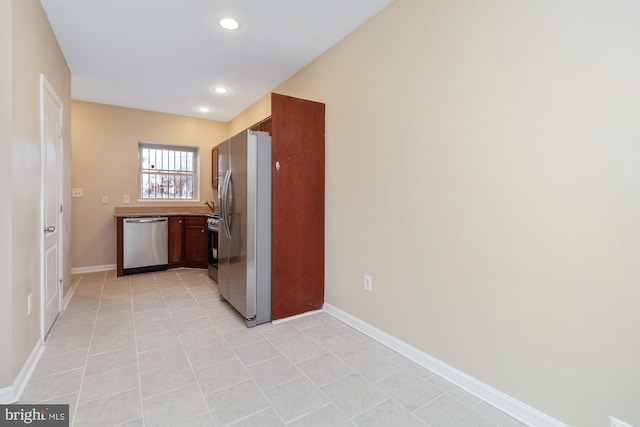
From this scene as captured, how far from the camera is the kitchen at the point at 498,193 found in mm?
1295

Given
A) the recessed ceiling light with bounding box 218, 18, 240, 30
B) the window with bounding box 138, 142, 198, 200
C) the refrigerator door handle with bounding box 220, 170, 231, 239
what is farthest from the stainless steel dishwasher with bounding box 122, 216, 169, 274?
the recessed ceiling light with bounding box 218, 18, 240, 30

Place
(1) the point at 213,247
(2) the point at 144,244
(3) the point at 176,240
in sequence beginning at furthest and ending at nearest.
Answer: (3) the point at 176,240 < (2) the point at 144,244 < (1) the point at 213,247

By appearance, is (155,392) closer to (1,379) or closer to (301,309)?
Answer: (1,379)

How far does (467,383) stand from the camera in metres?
1.81

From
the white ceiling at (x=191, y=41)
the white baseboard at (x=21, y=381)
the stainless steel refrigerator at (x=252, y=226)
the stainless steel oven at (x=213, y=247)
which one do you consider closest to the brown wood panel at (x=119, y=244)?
the stainless steel oven at (x=213, y=247)

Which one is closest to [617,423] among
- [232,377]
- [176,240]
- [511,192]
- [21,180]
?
[511,192]

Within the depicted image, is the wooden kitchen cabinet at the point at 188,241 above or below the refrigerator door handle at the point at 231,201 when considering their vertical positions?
below

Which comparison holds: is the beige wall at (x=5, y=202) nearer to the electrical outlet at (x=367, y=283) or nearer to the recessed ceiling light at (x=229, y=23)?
the recessed ceiling light at (x=229, y=23)

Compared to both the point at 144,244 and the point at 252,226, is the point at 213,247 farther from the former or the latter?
the point at 252,226

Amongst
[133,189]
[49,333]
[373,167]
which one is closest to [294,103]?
[373,167]

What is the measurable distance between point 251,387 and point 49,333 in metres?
1.99

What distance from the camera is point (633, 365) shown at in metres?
1.23

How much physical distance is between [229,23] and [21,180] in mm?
1953

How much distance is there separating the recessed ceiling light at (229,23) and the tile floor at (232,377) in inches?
107
